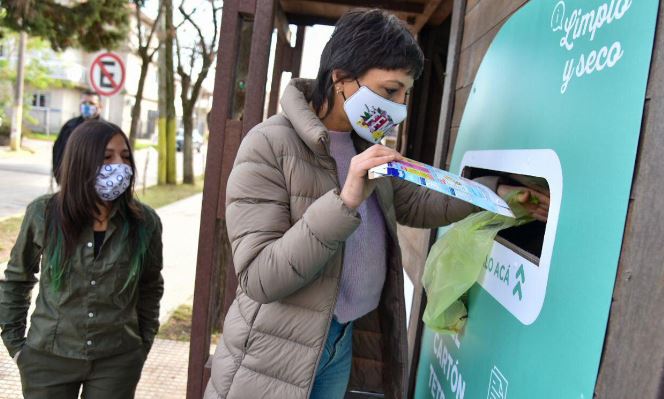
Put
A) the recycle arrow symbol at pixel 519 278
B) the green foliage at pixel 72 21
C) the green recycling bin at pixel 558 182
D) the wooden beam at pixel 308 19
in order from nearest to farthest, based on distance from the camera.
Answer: the green recycling bin at pixel 558 182 → the recycle arrow symbol at pixel 519 278 → the wooden beam at pixel 308 19 → the green foliage at pixel 72 21

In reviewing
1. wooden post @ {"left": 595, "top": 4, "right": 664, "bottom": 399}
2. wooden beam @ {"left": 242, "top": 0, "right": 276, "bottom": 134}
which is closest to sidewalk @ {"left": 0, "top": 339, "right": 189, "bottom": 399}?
wooden beam @ {"left": 242, "top": 0, "right": 276, "bottom": 134}

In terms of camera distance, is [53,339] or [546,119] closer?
[546,119]

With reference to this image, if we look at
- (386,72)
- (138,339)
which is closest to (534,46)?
(386,72)

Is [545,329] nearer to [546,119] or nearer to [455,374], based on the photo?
[546,119]

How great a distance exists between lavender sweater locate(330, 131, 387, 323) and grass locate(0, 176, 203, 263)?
6.16 m

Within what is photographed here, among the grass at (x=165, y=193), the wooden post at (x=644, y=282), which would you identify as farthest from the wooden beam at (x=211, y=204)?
the grass at (x=165, y=193)

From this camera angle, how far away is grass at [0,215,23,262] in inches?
276

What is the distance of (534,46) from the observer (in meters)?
1.68

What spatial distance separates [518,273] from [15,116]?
73.8 ft

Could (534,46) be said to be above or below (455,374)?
above

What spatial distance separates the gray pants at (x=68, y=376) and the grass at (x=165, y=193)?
409 inches

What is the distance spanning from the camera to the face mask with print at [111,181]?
228 cm

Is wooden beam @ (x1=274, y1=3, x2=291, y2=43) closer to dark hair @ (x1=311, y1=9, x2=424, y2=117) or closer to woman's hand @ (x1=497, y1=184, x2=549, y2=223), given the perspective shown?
dark hair @ (x1=311, y1=9, x2=424, y2=117)

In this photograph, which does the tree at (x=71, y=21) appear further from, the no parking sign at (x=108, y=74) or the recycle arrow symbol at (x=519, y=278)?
the recycle arrow symbol at (x=519, y=278)
